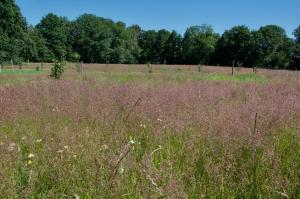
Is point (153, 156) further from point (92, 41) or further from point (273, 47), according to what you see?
point (92, 41)

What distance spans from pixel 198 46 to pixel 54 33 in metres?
43.1

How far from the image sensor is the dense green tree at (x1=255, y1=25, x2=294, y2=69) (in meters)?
75.8

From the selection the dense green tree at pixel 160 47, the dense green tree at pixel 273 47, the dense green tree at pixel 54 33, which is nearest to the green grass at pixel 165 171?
the dense green tree at pixel 273 47

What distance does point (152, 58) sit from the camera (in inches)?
4215

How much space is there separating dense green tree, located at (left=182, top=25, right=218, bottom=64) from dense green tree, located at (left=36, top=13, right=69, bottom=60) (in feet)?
122

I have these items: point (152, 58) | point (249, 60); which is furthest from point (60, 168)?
point (152, 58)

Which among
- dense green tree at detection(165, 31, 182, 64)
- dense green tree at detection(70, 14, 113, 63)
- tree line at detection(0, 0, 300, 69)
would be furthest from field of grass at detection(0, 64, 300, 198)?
dense green tree at detection(165, 31, 182, 64)

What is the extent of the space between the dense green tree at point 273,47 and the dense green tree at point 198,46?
48.9 ft

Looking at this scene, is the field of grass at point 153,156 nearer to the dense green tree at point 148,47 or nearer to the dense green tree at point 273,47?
the dense green tree at point 273,47

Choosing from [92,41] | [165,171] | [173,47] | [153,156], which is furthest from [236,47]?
[165,171]

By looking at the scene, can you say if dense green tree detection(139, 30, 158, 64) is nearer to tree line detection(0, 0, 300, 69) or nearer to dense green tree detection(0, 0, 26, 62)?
tree line detection(0, 0, 300, 69)

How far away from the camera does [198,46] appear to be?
3915 inches

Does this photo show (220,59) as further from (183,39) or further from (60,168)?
(60,168)

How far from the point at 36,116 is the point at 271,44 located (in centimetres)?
8732
